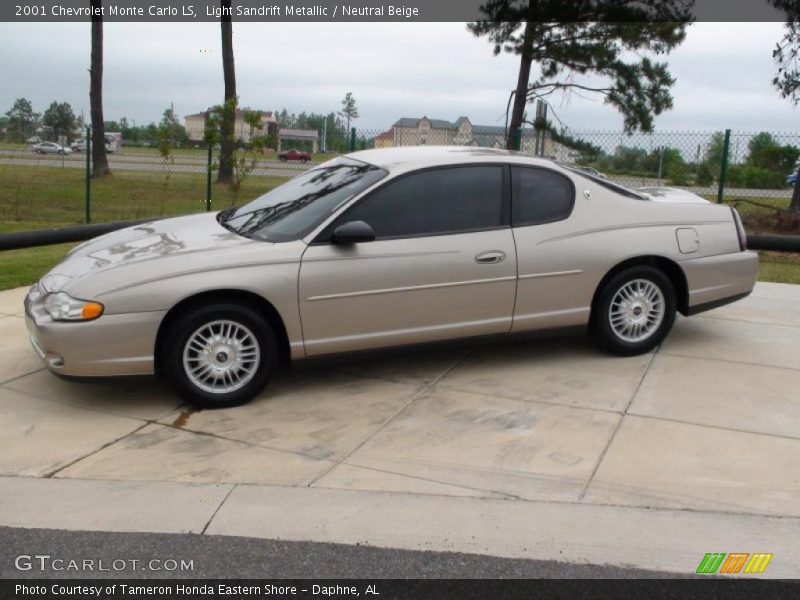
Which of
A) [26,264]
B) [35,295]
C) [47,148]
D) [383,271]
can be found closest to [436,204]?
[383,271]

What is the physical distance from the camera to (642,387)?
573cm

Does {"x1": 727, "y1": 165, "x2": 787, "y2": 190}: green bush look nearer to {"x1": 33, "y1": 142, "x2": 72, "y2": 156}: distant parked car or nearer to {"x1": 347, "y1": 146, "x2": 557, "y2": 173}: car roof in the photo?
{"x1": 347, "y1": 146, "x2": 557, "y2": 173}: car roof

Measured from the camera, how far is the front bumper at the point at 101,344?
4910 millimetres

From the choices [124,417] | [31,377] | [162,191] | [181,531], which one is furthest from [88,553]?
[162,191]

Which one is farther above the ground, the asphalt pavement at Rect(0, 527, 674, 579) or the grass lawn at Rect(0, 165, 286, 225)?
the grass lawn at Rect(0, 165, 286, 225)

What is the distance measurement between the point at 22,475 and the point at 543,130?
1326 cm

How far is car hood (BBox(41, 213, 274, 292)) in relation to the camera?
16.7 ft

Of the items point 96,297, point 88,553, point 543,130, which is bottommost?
point 88,553

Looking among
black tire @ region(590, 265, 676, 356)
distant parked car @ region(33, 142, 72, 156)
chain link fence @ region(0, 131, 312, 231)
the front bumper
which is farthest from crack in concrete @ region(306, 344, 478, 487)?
distant parked car @ region(33, 142, 72, 156)

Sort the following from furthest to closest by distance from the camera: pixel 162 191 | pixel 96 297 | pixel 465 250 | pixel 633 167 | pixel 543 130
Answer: pixel 162 191 < pixel 543 130 < pixel 633 167 < pixel 465 250 < pixel 96 297

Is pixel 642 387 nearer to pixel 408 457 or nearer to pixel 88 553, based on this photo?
pixel 408 457

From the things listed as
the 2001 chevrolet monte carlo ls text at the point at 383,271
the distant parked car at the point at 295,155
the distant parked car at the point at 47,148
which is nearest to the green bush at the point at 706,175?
the 2001 chevrolet monte carlo ls text at the point at 383,271

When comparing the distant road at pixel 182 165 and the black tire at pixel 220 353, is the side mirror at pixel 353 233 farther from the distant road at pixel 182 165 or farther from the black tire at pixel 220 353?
the distant road at pixel 182 165

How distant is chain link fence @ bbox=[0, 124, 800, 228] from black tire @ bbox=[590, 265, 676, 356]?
556 centimetres
